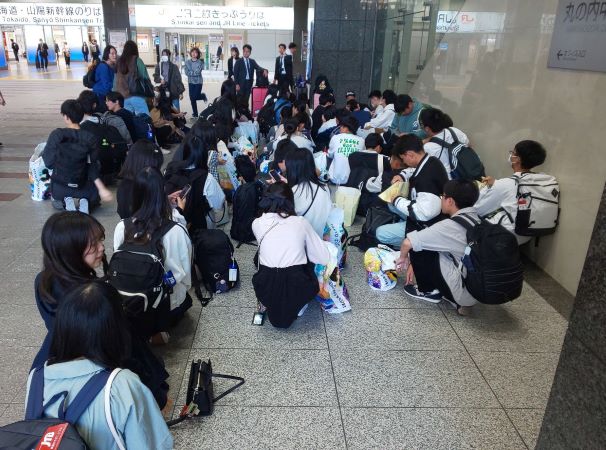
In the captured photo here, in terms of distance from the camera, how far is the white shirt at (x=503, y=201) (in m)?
4.40

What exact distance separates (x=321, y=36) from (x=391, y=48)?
229cm

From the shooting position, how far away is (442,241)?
11.9ft

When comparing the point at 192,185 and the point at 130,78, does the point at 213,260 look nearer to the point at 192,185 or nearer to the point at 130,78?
the point at 192,185

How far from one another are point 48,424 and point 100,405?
0.19 metres

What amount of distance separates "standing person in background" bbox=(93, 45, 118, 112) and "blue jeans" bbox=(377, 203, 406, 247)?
19.1ft

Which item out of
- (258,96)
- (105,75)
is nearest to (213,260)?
(105,75)

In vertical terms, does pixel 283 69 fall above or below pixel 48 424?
above

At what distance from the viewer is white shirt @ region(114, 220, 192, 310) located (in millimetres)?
3113

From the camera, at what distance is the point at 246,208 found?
514 cm

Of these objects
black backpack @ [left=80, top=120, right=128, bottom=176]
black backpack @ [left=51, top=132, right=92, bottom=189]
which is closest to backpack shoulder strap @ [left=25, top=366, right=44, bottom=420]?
black backpack @ [left=51, top=132, right=92, bottom=189]

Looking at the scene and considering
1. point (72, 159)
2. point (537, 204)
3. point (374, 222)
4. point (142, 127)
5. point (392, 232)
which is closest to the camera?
point (537, 204)

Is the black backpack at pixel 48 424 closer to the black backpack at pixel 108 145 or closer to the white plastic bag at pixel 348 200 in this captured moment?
the white plastic bag at pixel 348 200

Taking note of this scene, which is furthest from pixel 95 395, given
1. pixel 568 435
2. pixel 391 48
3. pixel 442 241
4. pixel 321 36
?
pixel 321 36

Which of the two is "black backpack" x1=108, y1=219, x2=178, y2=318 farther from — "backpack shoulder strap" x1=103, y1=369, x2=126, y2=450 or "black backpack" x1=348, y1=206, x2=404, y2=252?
"black backpack" x1=348, y1=206, x2=404, y2=252
